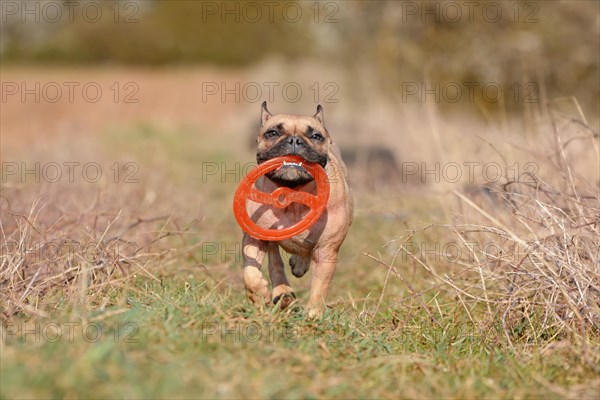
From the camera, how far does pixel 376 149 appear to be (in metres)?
15.3

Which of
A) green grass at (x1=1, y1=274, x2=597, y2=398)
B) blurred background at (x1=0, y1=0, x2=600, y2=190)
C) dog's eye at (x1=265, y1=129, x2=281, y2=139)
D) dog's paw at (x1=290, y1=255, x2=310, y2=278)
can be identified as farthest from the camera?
blurred background at (x1=0, y1=0, x2=600, y2=190)

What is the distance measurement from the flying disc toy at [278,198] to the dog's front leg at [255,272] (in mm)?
181

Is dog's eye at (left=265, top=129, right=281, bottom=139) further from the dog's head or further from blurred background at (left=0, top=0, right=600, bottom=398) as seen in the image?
blurred background at (left=0, top=0, right=600, bottom=398)

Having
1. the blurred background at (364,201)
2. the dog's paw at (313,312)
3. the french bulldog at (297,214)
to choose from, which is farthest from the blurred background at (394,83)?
the dog's paw at (313,312)

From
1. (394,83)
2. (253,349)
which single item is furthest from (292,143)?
(394,83)

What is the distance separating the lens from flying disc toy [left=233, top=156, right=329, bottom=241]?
A: 532 cm

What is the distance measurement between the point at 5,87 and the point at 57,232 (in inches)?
1091

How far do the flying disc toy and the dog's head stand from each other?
0.04 meters

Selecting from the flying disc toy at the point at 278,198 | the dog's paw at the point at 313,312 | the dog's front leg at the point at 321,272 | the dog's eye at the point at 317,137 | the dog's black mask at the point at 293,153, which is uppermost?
the dog's eye at the point at 317,137

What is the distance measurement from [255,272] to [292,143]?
0.87m

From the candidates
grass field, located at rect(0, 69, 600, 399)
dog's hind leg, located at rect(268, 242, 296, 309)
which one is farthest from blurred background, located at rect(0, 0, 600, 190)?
dog's hind leg, located at rect(268, 242, 296, 309)

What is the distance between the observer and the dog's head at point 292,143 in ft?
17.7

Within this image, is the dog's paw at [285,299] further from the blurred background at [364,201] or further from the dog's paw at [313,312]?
the blurred background at [364,201]

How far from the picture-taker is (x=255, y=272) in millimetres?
5371
